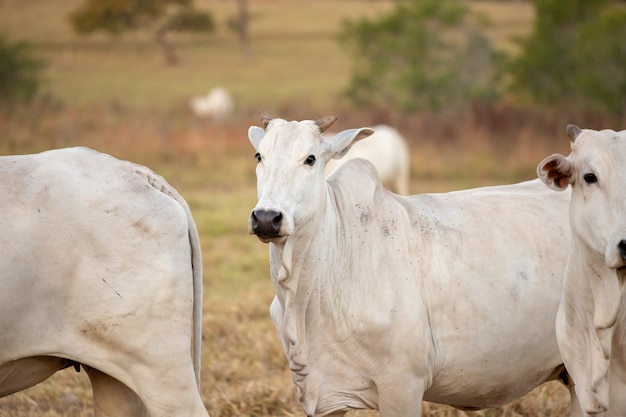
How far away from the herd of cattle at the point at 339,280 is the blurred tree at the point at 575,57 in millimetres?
14803

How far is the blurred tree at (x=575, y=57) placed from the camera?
61.7ft

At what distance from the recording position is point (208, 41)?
137 feet

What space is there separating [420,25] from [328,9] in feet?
74.1

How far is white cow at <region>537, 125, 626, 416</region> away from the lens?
3.77m

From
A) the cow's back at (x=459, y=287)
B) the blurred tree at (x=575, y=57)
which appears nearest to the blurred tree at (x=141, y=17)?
the blurred tree at (x=575, y=57)

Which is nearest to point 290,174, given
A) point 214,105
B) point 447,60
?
point 447,60

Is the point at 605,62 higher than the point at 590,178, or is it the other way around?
the point at 590,178

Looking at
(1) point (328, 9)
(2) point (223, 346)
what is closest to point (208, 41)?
(1) point (328, 9)

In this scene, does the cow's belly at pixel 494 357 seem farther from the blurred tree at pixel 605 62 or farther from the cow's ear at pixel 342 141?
the blurred tree at pixel 605 62

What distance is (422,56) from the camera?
22.7m

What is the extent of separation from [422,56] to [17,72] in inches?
417

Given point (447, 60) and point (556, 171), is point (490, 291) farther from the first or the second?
point (447, 60)

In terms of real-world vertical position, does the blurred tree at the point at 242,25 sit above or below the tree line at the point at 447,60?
below

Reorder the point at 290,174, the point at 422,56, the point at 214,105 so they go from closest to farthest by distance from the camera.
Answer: the point at 290,174, the point at 422,56, the point at 214,105
